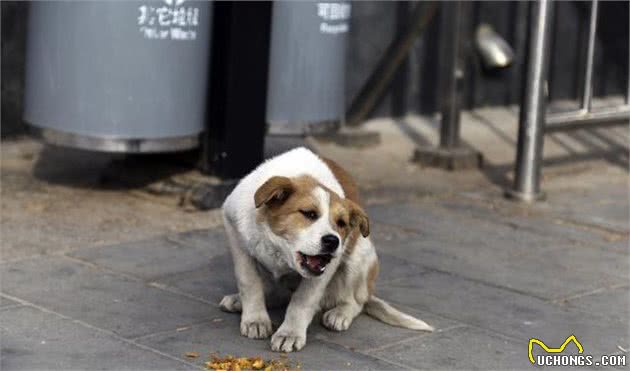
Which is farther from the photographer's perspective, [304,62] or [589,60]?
[589,60]

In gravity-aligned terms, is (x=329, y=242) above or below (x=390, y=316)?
above

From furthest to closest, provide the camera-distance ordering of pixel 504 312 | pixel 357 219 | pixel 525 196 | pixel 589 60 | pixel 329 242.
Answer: pixel 589 60, pixel 525 196, pixel 504 312, pixel 357 219, pixel 329 242

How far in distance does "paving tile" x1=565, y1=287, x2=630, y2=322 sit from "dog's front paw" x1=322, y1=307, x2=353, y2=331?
3.97ft

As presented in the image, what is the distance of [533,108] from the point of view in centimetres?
814

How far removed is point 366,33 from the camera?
33.1 feet

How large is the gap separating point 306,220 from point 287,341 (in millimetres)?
524

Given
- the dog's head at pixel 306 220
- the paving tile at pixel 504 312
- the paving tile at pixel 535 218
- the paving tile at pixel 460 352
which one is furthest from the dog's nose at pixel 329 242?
the paving tile at pixel 535 218

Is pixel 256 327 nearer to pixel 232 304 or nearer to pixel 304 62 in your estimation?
pixel 232 304

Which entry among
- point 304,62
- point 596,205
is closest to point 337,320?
point 304,62

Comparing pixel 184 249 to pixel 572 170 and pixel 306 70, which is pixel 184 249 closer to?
pixel 306 70

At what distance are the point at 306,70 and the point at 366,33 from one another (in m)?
2.41

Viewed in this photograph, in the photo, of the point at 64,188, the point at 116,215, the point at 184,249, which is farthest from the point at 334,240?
the point at 64,188

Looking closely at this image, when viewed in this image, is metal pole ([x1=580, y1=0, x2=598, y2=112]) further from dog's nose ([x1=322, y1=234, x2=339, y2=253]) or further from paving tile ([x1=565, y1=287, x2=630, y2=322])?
dog's nose ([x1=322, y1=234, x2=339, y2=253])

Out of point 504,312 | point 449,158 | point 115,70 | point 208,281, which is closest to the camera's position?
point 504,312
